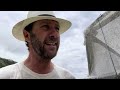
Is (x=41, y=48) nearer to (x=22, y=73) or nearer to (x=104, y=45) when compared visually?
(x=22, y=73)

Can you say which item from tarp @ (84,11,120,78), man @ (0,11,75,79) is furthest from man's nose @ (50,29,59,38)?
tarp @ (84,11,120,78)

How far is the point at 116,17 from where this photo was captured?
306cm

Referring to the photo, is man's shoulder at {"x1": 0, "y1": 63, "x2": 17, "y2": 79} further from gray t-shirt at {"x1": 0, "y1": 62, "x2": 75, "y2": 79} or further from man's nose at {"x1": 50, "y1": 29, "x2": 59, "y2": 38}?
man's nose at {"x1": 50, "y1": 29, "x2": 59, "y2": 38}

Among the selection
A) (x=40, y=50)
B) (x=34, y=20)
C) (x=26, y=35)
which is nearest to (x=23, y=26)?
(x=26, y=35)

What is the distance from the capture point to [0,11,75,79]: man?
1.64 meters

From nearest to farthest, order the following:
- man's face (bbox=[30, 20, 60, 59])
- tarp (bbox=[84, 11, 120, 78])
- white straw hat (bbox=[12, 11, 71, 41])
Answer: man's face (bbox=[30, 20, 60, 59]), white straw hat (bbox=[12, 11, 71, 41]), tarp (bbox=[84, 11, 120, 78])

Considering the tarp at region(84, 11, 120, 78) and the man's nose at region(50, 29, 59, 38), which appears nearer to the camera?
the man's nose at region(50, 29, 59, 38)

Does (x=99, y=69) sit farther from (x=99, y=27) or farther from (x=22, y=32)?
(x=22, y=32)

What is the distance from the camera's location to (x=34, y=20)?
1.82 meters

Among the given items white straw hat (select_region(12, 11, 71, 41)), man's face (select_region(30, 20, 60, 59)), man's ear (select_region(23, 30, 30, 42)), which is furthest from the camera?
man's ear (select_region(23, 30, 30, 42))

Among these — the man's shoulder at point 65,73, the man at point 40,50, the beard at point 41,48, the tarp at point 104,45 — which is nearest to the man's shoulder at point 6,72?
the man at point 40,50

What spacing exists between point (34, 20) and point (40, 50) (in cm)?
25

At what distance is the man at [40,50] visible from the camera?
1636mm
